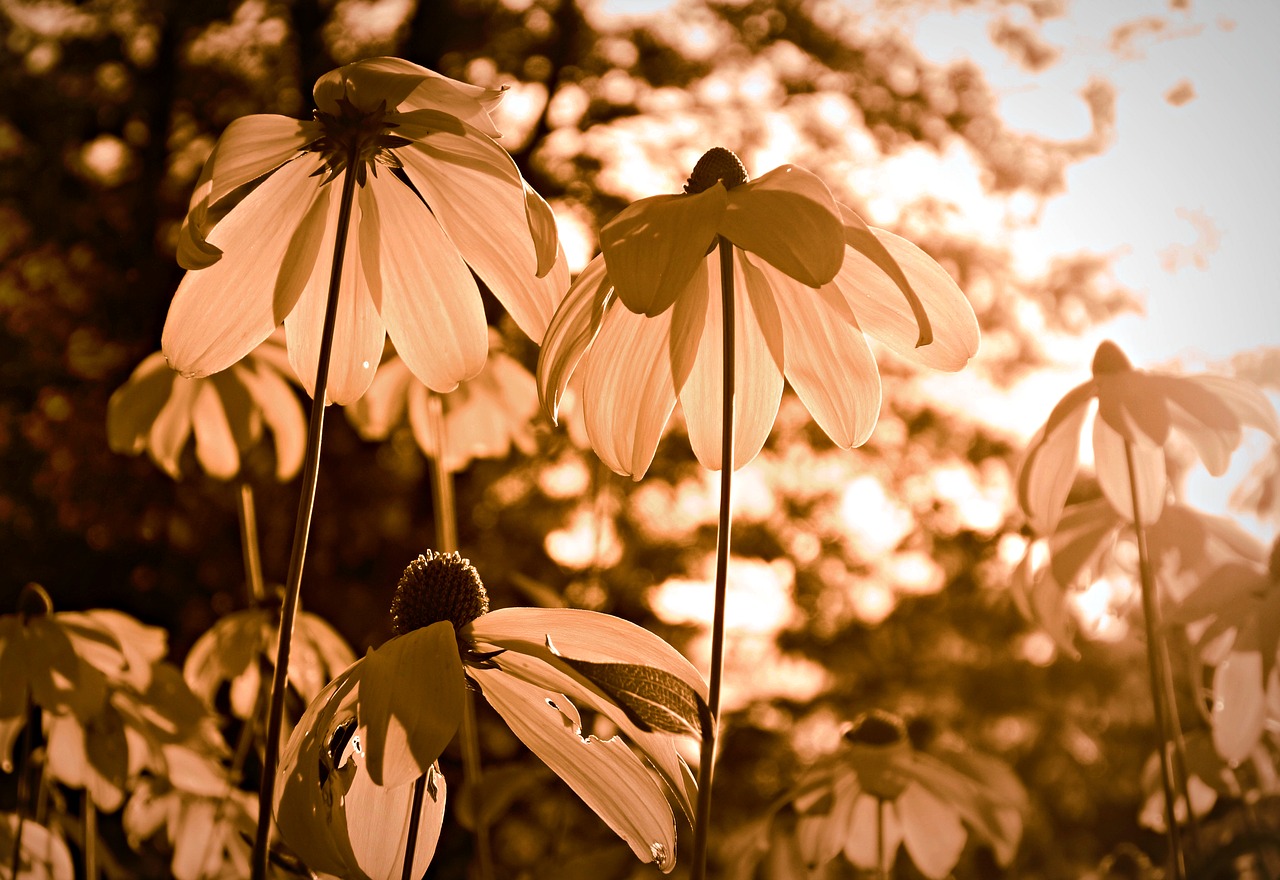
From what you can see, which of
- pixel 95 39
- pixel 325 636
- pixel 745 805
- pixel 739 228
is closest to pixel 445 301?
pixel 739 228

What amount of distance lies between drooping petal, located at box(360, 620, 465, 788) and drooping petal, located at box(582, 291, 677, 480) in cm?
12

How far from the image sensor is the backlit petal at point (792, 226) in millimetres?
399

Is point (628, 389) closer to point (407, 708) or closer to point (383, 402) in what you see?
point (407, 708)

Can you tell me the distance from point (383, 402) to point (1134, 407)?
1034 millimetres

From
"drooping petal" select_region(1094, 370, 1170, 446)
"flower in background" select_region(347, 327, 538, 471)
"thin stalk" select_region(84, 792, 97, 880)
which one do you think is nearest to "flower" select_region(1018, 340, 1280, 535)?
"drooping petal" select_region(1094, 370, 1170, 446)

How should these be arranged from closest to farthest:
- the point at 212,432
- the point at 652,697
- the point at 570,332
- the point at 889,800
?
the point at 652,697 < the point at 570,332 < the point at 889,800 < the point at 212,432

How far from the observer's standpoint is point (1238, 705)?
0.60 metres

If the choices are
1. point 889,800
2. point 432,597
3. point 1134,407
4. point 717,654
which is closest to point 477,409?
point 889,800

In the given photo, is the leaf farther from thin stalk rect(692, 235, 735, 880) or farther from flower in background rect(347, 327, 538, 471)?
flower in background rect(347, 327, 538, 471)

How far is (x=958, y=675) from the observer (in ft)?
17.7

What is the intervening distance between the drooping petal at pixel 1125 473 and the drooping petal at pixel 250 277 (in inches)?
17.6

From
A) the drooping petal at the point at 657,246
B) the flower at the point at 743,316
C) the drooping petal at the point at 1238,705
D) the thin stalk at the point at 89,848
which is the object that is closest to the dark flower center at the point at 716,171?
the flower at the point at 743,316

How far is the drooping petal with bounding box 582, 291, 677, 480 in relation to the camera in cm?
49

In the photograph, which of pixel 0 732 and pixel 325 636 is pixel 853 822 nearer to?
pixel 325 636
